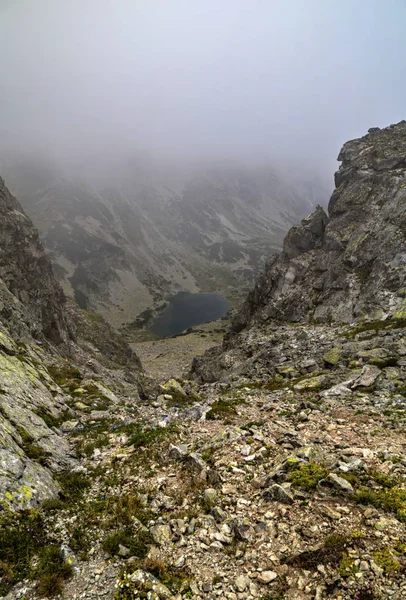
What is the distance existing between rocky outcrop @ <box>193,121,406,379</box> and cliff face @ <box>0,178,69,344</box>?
28.4m

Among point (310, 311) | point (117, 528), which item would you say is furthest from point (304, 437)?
point (310, 311)

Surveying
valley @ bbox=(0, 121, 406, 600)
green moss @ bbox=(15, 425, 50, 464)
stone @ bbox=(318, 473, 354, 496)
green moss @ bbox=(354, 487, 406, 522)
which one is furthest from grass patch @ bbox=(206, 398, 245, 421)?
green moss @ bbox=(354, 487, 406, 522)

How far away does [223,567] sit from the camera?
8.02 meters

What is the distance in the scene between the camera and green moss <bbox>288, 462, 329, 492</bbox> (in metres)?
10.1

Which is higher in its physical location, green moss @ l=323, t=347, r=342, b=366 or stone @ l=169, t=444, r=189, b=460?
green moss @ l=323, t=347, r=342, b=366

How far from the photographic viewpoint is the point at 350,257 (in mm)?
53188

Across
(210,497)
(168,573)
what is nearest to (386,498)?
(210,497)

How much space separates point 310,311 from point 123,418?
136 ft

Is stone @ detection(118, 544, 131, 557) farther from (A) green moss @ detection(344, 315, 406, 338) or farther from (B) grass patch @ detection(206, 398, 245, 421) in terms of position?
(A) green moss @ detection(344, 315, 406, 338)

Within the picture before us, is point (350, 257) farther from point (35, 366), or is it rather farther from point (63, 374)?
point (35, 366)

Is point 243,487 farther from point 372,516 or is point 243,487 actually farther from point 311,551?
point 372,516

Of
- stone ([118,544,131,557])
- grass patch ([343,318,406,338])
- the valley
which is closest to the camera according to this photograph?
the valley

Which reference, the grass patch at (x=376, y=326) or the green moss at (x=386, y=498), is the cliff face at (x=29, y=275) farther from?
the grass patch at (x=376, y=326)

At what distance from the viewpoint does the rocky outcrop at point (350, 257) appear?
45344 mm
